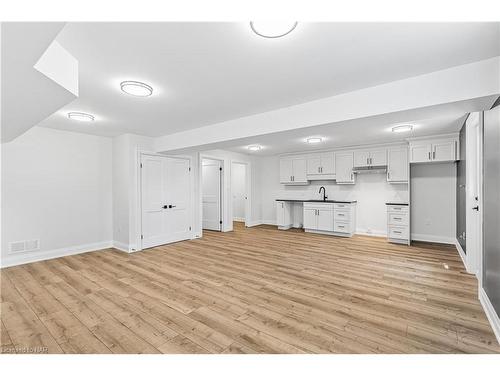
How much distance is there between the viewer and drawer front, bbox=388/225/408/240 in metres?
5.20

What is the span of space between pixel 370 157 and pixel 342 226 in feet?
6.18

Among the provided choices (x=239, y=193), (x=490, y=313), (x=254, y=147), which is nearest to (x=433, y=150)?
(x=490, y=313)

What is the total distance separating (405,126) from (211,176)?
16.4 ft

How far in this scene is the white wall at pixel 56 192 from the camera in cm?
401

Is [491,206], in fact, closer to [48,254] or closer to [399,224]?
[399,224]

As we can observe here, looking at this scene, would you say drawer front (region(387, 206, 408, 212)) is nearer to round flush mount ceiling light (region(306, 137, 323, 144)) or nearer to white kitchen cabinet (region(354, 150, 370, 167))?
white kitchen cabinet (region(354, 150, 370, 167))

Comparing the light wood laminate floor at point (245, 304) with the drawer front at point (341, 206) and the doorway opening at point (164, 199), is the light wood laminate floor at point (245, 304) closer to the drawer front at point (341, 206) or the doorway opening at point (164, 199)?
the doorway opening at point (164, 199)

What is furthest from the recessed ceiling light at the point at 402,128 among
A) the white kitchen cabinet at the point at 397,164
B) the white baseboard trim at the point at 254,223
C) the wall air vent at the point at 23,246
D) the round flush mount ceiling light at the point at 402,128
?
the wall air vent at the point at 23,246

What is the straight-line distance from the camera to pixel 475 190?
3254 millimetres

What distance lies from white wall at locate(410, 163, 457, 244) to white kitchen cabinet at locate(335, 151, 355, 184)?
135 cm

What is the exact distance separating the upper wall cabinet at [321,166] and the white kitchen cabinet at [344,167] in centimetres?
14

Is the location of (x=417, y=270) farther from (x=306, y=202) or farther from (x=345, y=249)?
(x=306, y=202)

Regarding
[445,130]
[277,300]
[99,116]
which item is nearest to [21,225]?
[99,116]
